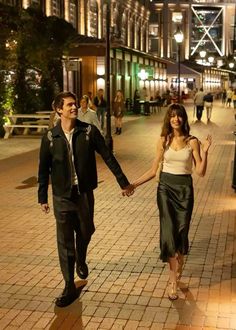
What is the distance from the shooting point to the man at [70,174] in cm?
529

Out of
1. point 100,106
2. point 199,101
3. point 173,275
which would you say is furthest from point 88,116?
point 199,101

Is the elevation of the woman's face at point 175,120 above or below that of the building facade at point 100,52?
below

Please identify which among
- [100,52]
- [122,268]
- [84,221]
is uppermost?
[100,52]

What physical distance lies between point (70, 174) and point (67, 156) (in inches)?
6.6

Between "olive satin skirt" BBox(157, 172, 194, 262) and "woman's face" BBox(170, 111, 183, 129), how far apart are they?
0.46m

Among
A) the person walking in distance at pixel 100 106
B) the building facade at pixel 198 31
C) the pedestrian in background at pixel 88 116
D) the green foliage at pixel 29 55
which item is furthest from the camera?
the building facade at pixel 198 31

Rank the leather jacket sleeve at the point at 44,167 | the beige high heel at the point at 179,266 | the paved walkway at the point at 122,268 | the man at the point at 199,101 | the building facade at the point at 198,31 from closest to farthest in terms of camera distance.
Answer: the paved walkway at the point at 122,268
the leather jacket sleeve at the point at 44,167
the beige high heel at the point at 179,266
the man at the point at 199,101
the building facade at the point at 198,31

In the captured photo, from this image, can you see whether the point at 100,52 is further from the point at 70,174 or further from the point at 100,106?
the point at 70,174

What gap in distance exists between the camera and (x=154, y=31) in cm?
7519

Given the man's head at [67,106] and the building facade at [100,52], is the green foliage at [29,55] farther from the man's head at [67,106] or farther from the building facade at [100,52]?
the man's head at [67,106]

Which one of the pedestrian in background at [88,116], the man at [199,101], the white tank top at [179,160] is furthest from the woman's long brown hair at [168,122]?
the man at [199,101]

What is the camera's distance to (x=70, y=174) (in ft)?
17.5

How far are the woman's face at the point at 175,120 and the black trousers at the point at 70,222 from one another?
39.4 inches

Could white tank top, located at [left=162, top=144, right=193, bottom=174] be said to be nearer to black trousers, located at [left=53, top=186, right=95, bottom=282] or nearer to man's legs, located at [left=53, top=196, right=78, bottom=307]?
black trousers, located at [left=53, top=186, right=95, bottom=282]
